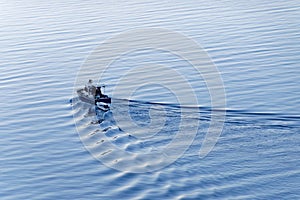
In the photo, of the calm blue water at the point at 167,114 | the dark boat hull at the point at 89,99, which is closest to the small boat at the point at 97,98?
the dark boat hull at the point at 89,99

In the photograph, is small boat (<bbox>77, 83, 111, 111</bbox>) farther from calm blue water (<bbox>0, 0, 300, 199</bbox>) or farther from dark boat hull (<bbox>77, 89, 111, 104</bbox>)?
calm blue water (<bbox>0, 0, 300, 199</bbox>)

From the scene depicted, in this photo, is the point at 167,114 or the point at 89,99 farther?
the point at 89,99

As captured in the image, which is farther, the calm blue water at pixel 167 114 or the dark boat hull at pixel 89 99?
the dark boat hull at pixel 89 99

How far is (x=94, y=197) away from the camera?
23.9 m

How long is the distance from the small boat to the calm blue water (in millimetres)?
693

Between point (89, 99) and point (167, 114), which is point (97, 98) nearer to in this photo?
point (89, 99)

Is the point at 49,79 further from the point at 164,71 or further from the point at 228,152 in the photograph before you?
the point at 228,152

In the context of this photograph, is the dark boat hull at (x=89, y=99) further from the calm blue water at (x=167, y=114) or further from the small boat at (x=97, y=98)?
the calm blue water at (x=167, y=114)

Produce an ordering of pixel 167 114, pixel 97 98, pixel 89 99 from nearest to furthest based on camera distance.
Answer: pixel 167 114 < pixel 97 98 < pixel 89 99

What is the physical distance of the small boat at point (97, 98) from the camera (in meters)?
Result: 31.9

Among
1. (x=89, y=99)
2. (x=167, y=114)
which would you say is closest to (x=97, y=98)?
(x=89, y=99)

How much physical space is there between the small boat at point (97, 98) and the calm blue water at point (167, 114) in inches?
27.3

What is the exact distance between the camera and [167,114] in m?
30.4

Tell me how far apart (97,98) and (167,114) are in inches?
158
